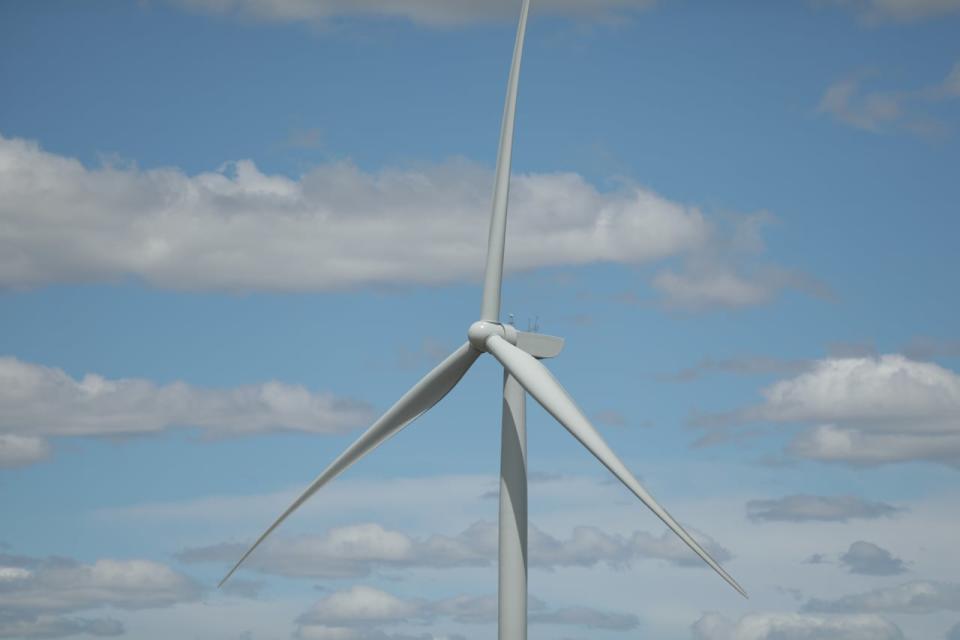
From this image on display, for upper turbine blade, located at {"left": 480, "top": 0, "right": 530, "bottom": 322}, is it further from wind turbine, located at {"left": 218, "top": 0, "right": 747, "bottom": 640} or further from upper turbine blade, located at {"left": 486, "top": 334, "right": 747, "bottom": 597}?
upper turbine blade, located at {"left": 486, "top": 334, "right": 747, "bottom": 597}

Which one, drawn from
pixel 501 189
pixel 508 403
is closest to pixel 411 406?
pixel 508 403

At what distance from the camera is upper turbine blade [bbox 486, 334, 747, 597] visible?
56.5m

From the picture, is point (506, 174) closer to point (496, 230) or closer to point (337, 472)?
point (496, 230)

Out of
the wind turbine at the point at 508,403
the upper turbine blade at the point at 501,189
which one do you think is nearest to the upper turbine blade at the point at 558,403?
the wind turbine at the point at 508,403

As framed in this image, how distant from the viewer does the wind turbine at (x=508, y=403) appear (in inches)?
2328

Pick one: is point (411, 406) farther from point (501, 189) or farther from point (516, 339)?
point (501, 189)

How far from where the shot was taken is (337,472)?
219ft

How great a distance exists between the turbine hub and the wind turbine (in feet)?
0.13

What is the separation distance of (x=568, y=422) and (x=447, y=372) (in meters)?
6.73

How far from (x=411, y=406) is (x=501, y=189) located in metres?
9.88

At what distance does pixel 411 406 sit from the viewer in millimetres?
64438

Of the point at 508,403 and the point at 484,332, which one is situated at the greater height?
the point at 484,332

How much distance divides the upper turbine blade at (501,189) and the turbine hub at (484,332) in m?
2.05

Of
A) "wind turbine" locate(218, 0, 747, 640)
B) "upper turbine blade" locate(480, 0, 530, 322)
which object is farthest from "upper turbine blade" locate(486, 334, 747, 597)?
"upper turbine blade" locate(480, 0, 530, 322)
